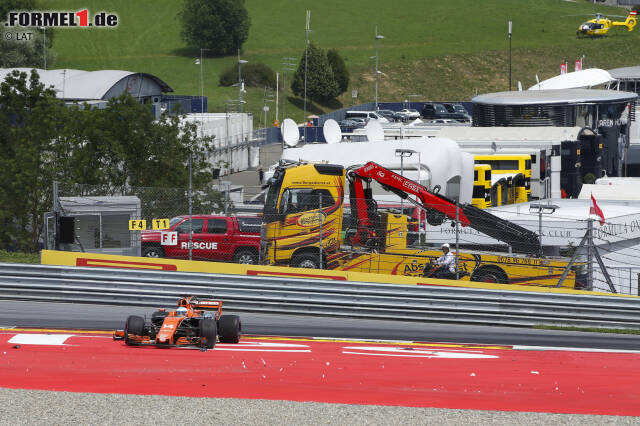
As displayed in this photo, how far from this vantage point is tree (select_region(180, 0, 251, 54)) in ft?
333

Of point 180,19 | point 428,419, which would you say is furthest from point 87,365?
point 180,19

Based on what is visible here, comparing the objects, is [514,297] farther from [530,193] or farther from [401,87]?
[401,87]

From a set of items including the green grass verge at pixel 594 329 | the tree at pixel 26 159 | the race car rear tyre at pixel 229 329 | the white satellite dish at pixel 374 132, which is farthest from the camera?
the white satellite dish at pixel 374 132

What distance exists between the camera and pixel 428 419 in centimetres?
968

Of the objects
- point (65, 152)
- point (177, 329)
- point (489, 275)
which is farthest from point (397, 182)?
point (65, 152)

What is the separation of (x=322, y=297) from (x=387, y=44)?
98.6m

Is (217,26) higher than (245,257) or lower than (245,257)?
higher

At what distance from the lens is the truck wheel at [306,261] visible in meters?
17.3

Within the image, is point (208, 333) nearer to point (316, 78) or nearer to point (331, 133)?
point (331, 133)

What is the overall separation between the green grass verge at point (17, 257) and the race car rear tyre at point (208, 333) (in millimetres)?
8655

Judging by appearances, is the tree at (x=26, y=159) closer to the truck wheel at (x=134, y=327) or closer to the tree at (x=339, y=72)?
the truck wheel at (x=134, y=327)

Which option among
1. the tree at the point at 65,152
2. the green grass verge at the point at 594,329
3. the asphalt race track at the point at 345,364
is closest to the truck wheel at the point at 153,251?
the tree at the point at 65,152

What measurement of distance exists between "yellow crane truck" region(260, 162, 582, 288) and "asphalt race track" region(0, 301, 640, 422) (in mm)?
2403

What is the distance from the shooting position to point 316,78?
84312mm
